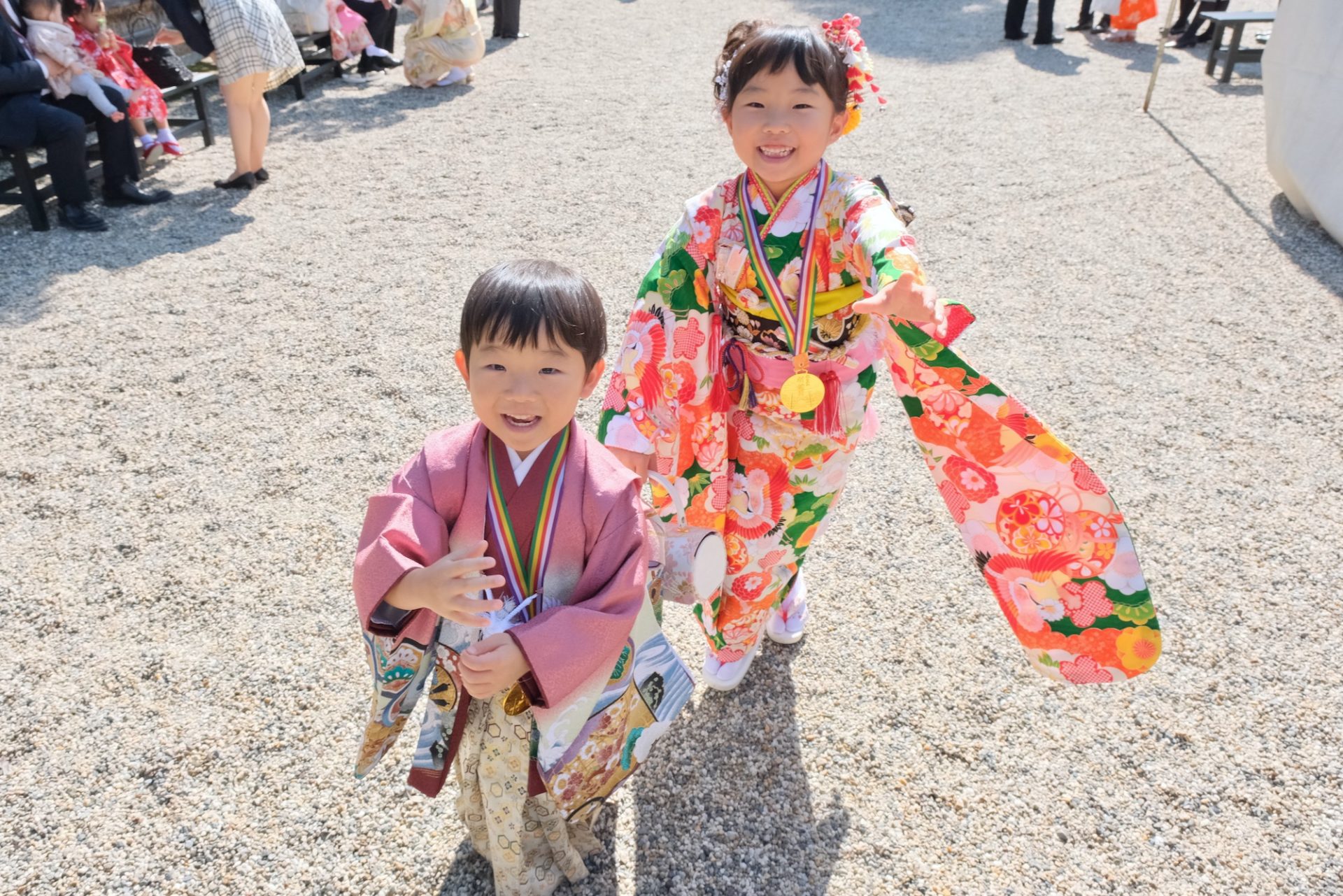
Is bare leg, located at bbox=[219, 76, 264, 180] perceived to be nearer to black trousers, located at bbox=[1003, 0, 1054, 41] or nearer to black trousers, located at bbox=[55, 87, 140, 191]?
black trousers, located at bbox=[55, 87, 140, 191]

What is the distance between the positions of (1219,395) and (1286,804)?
2.18m

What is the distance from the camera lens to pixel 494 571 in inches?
70.4

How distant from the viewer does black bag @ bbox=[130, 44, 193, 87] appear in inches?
260

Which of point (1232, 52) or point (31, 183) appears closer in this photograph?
point (31, 183)

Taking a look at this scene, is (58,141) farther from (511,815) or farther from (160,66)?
(511,815)

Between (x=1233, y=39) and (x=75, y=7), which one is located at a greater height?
(x=75, y=7)

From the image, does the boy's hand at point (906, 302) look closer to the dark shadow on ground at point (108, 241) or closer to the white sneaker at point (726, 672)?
the white sneaker at point (726, 672)

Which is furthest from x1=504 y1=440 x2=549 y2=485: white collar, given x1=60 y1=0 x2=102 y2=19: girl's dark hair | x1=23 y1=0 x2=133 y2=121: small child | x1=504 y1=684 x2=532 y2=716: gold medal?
x1=60 y1=0 x2=102 y2=19: girl's dark hair

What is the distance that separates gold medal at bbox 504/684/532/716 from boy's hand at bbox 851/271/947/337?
999 mm

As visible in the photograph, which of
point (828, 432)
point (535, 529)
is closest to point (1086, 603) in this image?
point (828, 432)

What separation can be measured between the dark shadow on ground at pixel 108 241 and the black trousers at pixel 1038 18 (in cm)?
748

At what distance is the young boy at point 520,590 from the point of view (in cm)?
165

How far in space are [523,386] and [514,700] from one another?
2.03ft

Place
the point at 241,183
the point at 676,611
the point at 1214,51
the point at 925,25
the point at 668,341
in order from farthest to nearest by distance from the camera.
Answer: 1. the point at 925,25
2. the point at 1214,51
3. the point at 241,183
4. the point at 676,611
5. the point at 668,341
